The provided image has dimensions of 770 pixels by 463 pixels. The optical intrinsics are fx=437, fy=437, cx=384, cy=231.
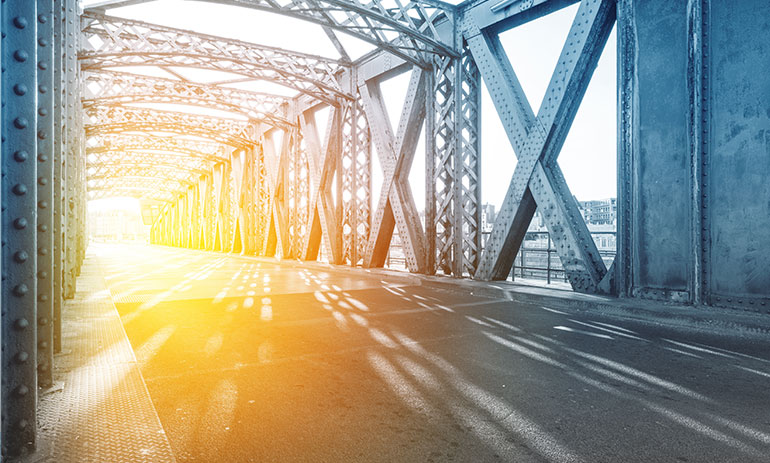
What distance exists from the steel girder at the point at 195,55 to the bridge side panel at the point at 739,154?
10.1m

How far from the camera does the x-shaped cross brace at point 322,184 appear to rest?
14883 mm

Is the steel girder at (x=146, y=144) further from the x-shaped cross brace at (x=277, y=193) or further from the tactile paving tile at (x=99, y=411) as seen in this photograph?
the tactile paving tile at (x=99, y=411)

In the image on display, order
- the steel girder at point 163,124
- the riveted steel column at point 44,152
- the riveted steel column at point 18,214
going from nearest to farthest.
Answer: the riveted steel column at point 18,214, the riveted steel column at point 44,152, the steel girder at point 163,124

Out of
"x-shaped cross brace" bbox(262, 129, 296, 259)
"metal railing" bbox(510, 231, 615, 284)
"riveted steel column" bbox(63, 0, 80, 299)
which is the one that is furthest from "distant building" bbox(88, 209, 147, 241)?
"riveted steel column" bbox(63, 0, 80, 299)

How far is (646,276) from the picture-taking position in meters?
6.59

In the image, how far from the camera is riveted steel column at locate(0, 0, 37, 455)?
1942 mm

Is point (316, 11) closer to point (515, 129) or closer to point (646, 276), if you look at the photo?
point (515, 129)

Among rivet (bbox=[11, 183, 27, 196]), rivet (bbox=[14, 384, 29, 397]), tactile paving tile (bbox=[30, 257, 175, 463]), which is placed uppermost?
rivet (bbox=[11, 183, 27, 196])

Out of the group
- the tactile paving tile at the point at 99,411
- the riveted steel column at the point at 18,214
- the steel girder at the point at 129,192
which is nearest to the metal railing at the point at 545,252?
the tactile paving tile at the point at 99,411

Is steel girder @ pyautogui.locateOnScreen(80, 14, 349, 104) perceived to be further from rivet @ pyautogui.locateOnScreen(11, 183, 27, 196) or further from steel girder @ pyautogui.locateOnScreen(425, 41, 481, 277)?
rivet @ pyautogui.locateOnScreen(11, 183, 27, 196)

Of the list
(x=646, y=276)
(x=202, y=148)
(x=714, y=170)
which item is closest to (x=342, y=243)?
(x=646, y=276)

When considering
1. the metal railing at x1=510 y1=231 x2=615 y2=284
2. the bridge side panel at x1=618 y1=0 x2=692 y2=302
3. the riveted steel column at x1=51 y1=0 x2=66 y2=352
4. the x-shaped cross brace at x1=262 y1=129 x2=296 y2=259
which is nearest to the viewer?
the riveted steel column at x1=51 y1=0 x2=66 y2=352

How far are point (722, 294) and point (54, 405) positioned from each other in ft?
23.4

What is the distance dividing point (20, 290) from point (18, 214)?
343mm
